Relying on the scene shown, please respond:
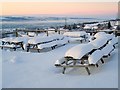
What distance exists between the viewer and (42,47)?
37.7 ft

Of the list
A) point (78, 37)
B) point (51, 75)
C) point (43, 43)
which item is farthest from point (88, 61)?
point (78, 37)

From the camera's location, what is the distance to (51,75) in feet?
24.0

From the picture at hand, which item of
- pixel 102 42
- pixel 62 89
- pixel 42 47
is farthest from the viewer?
pixel 42 47

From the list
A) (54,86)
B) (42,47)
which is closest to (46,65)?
(54,86)

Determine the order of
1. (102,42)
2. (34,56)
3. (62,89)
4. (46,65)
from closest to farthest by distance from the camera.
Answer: (62,89)
(46,65)
(102,42)
(34,56)

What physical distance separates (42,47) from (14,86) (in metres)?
5.06

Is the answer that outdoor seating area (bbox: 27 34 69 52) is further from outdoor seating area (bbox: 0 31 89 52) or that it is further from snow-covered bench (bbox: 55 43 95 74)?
snow-covered bench (bbox: 55 43 95 74)

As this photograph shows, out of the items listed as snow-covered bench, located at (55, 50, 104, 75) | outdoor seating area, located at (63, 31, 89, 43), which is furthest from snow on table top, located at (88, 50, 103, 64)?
outdoor seating area, located at (63, 31, 89, 43)

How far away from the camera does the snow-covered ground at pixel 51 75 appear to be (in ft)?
21.4

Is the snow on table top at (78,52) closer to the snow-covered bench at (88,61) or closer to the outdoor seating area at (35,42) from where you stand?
the snow-covered bench at (88,61)

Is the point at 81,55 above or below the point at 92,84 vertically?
above

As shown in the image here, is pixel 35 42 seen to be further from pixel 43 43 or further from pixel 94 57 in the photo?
pixel 94 57

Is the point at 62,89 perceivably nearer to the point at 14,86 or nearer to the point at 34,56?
the point at 14,86

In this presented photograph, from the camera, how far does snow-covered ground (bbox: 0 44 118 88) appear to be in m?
6.52
